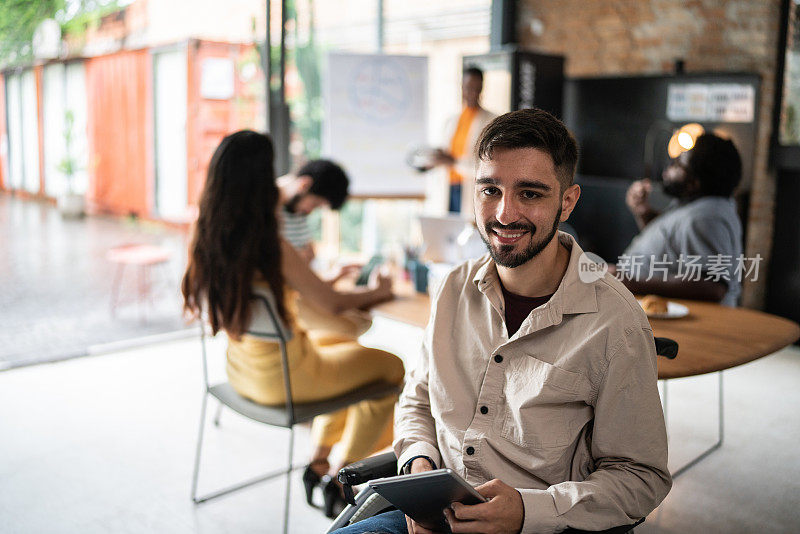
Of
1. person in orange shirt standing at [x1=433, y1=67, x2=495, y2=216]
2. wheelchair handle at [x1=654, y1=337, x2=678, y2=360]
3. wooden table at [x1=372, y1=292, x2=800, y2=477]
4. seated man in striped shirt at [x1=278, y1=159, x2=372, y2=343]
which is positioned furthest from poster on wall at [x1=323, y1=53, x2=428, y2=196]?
wheelchair handle at [x1=654, y1=337, x2=678, y2=360]

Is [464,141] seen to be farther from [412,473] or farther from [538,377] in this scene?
[412,473]

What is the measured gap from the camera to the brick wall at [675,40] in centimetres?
437

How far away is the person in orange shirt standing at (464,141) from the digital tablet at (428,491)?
3.48 metres

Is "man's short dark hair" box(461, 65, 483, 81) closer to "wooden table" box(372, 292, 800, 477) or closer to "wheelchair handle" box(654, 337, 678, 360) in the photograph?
"wooden table" box(372, 292, 800, 477)

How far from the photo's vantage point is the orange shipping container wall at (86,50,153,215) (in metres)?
4.13

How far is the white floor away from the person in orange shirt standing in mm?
2135

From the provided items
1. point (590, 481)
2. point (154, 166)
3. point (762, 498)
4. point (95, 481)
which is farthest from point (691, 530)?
point (154, 166)

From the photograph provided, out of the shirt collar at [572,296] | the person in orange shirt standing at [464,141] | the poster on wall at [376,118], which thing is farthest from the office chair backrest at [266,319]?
the poster on wall at [376,118]

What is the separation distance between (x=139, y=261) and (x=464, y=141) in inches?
87.0

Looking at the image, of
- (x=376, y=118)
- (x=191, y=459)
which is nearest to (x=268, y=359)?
(x=191, y=459)

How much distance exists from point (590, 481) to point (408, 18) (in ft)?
15.9

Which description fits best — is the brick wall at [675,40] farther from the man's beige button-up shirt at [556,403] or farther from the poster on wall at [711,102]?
the man's beige button-up shirt at [556,403]

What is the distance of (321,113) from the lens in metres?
5.20

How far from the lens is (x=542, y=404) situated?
1433 mm
